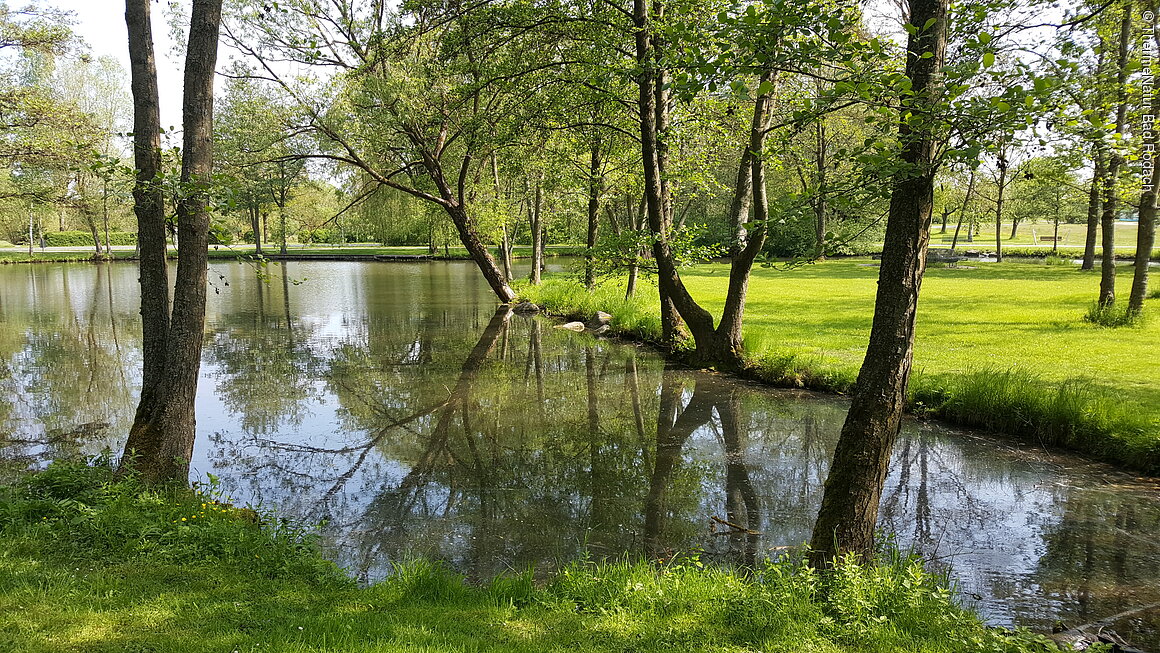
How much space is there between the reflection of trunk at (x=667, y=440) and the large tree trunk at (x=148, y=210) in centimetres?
475

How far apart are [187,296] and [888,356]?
5.94 meters

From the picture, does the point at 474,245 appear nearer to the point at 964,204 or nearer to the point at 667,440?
the point at 667,440

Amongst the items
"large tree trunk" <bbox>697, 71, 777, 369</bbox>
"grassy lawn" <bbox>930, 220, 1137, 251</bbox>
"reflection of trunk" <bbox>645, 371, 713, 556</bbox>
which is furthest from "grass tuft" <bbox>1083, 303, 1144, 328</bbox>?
"grassy lawn" <bbox>930, 220, 1137, 251</bbox>

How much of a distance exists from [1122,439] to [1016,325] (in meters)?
7.81

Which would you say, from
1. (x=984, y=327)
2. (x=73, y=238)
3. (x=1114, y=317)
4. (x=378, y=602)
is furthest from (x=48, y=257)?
(x=1114, y=317)

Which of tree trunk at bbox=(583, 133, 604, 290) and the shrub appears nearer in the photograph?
tree trunk at bbox=(583, 133, 604, 290)

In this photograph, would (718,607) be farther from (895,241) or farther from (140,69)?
(140,69)

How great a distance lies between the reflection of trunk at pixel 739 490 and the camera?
6086 mm

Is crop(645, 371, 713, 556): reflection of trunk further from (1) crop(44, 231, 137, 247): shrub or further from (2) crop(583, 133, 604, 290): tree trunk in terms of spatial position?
(1) crop(44, 231, 137, 247): shrub

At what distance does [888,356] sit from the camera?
4.54 meters

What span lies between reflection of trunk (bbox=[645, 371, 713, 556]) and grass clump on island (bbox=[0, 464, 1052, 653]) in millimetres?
1257

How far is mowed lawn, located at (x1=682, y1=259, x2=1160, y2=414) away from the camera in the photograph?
10789 mm

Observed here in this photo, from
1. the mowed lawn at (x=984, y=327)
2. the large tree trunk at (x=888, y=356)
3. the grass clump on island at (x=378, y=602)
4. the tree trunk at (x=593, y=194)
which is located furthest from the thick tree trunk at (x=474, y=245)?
the large tree trunk at (x=888, y=356)

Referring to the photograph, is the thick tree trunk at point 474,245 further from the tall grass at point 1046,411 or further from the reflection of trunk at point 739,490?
the tall grass at point 1046,411
